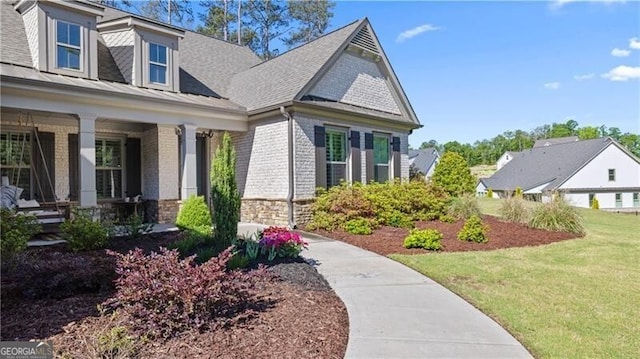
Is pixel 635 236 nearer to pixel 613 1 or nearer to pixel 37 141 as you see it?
pixel 613 1

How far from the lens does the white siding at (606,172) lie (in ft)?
111

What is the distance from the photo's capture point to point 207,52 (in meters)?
14.9

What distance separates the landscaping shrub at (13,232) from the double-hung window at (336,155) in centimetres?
770

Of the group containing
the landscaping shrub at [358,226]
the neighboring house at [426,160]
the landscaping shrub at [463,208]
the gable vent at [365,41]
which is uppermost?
the gable vent at [365,41]

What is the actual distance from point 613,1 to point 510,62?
4900mm

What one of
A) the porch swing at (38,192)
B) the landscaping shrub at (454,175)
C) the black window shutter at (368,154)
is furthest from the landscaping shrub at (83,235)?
the landscaping shrub at (454,175)

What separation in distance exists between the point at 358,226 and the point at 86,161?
6721mm

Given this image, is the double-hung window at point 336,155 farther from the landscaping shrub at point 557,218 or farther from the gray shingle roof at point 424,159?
the gray shingle roof at point 424,159

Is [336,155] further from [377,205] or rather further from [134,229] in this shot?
[134,229]

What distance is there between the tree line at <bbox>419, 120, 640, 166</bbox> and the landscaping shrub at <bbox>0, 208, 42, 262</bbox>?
69.2m

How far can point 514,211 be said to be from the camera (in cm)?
1195

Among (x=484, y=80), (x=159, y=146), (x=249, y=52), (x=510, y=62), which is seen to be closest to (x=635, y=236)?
(x=510, y=62)

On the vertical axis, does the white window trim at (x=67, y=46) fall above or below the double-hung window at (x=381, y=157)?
above

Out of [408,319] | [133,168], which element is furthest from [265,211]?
[408,319]
